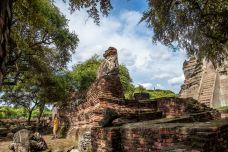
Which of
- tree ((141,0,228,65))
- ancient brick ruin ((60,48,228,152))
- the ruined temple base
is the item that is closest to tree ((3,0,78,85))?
ancient brick ruin ((60,48,228,152))

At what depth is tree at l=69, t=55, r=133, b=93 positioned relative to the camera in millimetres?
42250

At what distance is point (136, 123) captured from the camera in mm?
7918

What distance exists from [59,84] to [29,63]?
13.5ft

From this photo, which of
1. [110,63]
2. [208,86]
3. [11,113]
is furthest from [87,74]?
[110,63]

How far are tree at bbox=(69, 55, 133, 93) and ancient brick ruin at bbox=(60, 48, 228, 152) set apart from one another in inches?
908

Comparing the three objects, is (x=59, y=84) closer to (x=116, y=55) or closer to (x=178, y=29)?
(x=116, y=55)

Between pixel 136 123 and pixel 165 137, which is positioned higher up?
pixel 136 123

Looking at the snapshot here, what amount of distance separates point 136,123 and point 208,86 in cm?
1987

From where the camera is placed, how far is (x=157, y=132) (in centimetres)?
605

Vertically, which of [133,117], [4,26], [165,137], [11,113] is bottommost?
[165,137]

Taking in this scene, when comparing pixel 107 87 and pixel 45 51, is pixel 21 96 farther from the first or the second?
pixel 107 87

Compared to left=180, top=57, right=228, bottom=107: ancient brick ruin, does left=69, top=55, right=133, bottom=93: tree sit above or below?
above

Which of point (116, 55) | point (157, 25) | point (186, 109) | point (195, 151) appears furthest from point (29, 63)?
point (195, 151)

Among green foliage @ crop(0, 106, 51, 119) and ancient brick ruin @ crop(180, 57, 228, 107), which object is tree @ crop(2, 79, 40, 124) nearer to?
green foliage @ crop(0, 106, 51, 119)
